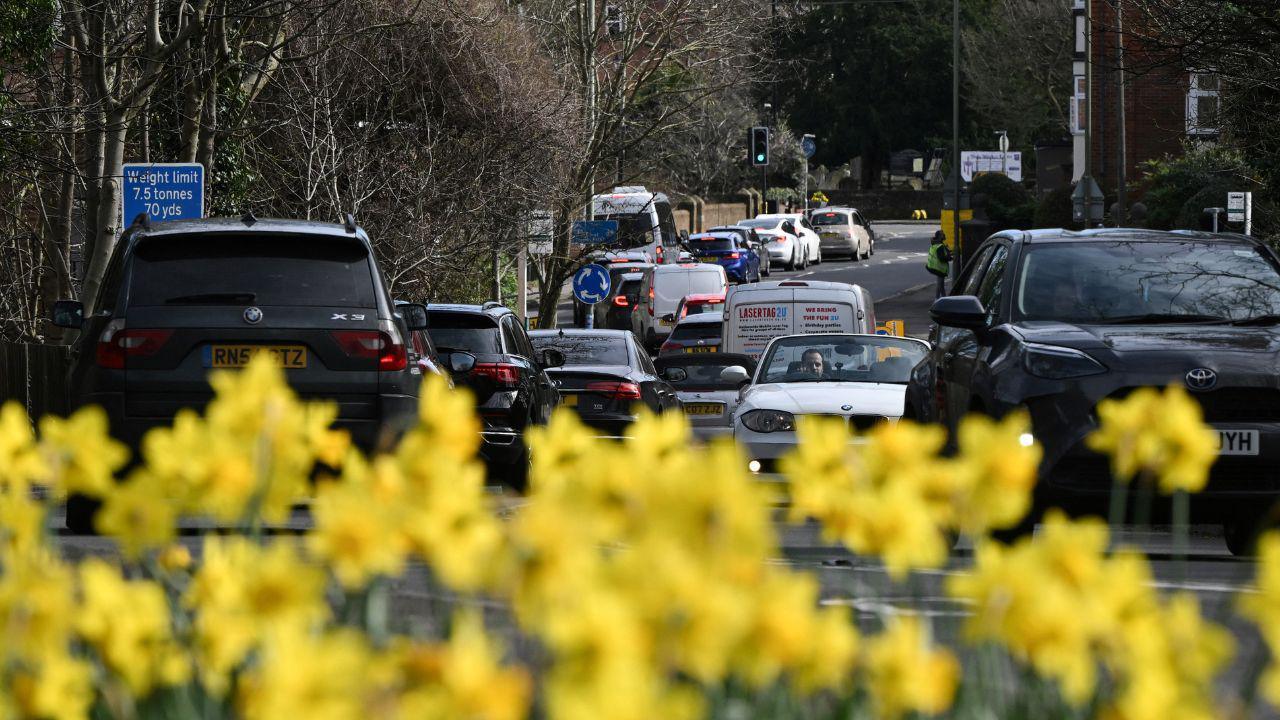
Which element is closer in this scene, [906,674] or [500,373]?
[906,674]

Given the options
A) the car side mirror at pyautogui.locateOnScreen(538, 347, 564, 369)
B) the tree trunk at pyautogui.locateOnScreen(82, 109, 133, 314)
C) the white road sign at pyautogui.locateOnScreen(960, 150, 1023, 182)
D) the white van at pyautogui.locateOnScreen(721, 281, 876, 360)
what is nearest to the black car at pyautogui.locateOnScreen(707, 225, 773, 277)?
the white road sign at pyautogui.locateOnScreen(960, 150, 1023, 182)

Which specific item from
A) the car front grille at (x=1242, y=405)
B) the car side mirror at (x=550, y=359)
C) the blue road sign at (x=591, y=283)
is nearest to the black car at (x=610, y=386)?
the car side mirror at (x=550, y=359)

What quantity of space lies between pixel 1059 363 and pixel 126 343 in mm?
4801

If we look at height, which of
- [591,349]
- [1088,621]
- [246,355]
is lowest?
[591,349]

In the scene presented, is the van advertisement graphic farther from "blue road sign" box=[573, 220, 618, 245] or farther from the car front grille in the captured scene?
the car front grille

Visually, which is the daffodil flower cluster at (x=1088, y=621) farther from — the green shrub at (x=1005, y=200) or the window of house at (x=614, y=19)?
the green shrub at (x=1005, y=200)

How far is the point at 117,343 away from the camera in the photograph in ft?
35.1

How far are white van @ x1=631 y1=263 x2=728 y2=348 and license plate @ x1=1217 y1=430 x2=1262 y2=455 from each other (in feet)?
107

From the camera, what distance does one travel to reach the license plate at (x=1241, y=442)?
30.5ft

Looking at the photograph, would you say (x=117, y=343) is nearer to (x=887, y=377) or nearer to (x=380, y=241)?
(x=887, y=377)

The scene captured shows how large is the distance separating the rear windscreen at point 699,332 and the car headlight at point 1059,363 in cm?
1806

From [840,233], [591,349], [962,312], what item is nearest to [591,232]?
[591,349]

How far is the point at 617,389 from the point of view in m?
18.5

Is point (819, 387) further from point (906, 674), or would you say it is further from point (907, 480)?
point (906, 674)
